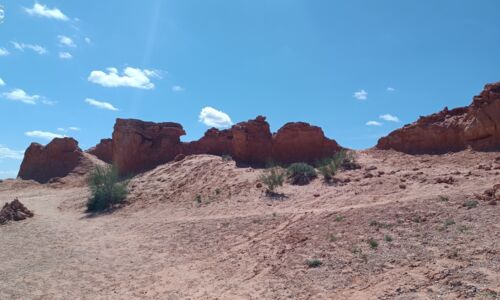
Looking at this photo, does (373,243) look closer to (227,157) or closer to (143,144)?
(227,157)

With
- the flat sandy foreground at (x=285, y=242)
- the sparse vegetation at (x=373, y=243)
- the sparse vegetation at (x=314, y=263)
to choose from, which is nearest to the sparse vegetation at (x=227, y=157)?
the flat sandy foreground at (x=285, y=242)

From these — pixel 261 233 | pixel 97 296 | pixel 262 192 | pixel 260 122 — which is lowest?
pixel 97 296

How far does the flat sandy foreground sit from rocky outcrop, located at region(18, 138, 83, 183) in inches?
529

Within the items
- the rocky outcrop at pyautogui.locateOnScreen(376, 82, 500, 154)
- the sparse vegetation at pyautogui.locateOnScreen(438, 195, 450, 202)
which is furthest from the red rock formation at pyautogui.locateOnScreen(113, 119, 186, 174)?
the sparse vegetation at pyautogui.locateOnScreen(438, 195, 450, 202)

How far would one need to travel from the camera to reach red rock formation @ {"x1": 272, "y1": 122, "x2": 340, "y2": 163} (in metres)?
20.3

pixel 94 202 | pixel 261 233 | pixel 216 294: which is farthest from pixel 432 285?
pixel 94 202

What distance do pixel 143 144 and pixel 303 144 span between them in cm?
877

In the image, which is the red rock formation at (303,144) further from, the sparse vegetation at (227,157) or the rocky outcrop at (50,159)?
the rocky outcrop at (50,159)

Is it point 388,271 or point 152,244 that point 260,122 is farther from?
point 388,271

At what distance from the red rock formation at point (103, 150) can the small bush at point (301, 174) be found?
20.5 metres

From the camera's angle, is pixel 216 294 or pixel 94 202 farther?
pixel 94 202

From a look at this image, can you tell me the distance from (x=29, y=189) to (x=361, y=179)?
64.9 feet

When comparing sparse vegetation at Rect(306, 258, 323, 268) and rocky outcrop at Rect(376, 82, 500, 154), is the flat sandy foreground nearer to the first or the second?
sparse vegetation at Rect(306, 258, 323, 268)

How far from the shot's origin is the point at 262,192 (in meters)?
16.0
